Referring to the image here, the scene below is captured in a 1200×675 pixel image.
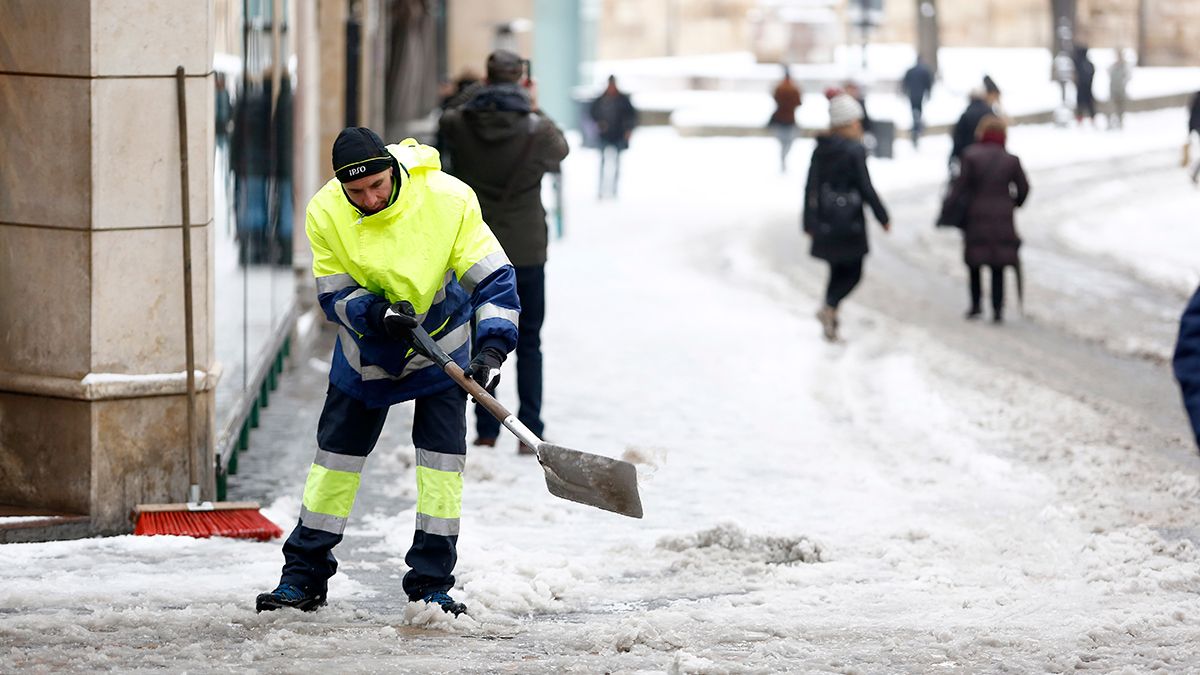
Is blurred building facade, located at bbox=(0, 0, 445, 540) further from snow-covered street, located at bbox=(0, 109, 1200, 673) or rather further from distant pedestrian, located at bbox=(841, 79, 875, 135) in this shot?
distant pedestrian, located at bbox=(841, 79, 875, 135)

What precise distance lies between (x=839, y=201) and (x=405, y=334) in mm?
7283

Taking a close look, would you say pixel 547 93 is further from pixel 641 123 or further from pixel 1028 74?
pixel 1028 74

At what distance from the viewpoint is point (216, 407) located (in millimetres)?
8164

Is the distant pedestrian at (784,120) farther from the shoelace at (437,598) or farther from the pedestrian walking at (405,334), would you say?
the shoelace at (437,598)

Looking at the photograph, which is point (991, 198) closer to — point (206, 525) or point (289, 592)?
point (206, 525)

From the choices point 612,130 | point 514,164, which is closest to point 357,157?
point 514,164

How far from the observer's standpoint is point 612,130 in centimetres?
2397

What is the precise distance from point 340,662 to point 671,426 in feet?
15.7

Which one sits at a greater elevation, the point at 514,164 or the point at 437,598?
the point at 514,164

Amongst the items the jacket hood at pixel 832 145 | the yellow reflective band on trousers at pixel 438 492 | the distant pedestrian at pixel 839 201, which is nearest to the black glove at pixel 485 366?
the yellow reflective band on trousers at pixel 438 492

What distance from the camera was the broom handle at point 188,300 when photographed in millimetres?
7156

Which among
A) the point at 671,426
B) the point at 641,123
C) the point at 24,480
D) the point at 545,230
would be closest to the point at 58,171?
the point at 24,480

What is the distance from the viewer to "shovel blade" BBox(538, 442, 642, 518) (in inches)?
225

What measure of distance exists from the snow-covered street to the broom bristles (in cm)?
10
